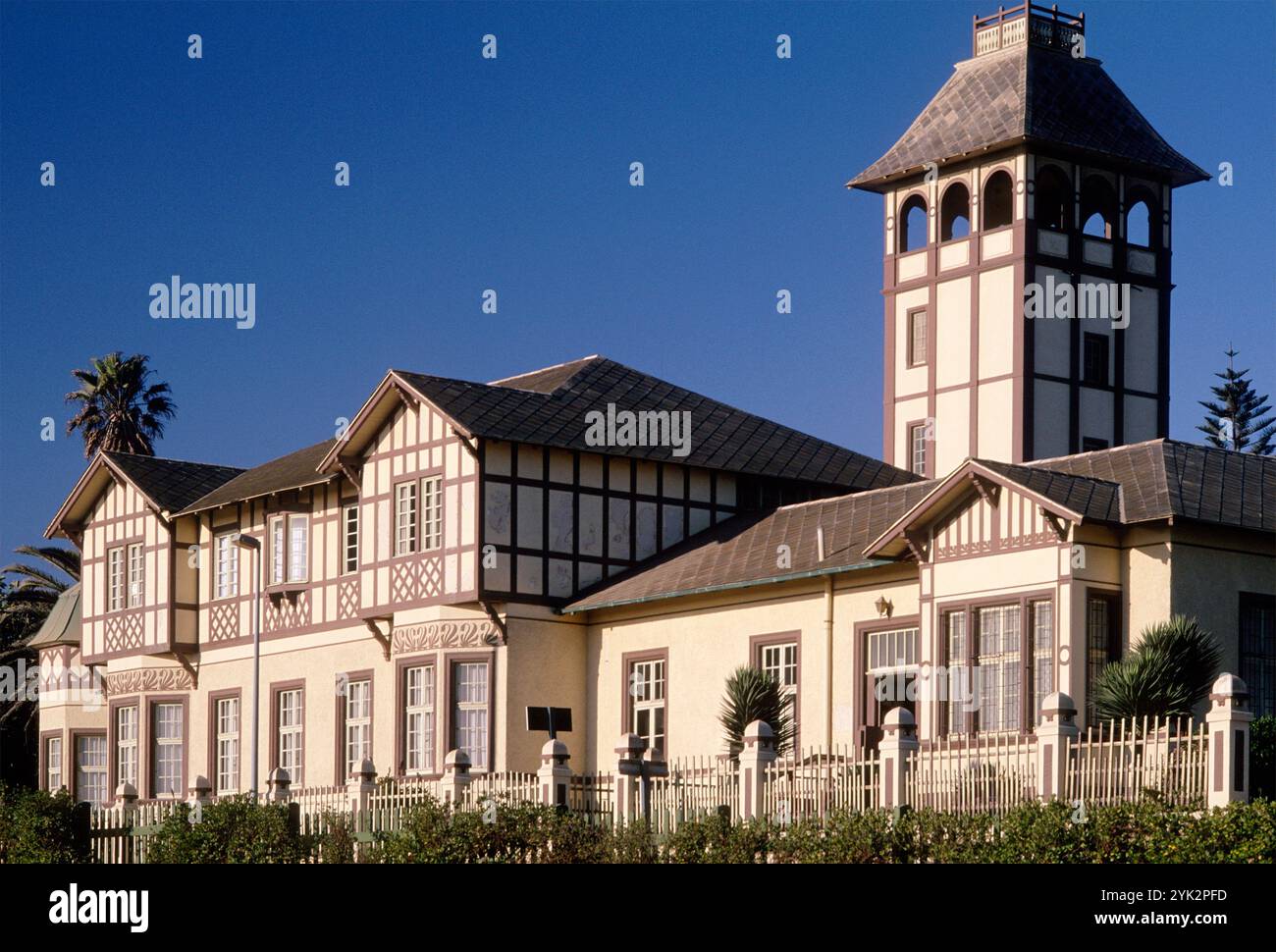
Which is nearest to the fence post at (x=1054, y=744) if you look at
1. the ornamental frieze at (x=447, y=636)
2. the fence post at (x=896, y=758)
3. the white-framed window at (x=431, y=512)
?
the fence post at (x=896, y=758)

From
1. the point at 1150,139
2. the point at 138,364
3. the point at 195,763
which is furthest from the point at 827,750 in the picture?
the point at 138,364

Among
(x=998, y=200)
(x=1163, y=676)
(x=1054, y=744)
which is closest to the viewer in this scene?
(x=1054, y=744)

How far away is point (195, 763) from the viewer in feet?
146

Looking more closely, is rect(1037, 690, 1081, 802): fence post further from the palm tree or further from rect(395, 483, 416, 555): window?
the palm tree

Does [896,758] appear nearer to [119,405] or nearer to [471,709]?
[471,709]

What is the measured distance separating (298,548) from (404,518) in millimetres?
4395

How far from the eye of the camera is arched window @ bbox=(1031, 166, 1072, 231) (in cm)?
4656

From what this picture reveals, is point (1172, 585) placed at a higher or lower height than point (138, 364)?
lower

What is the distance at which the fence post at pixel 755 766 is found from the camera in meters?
26.9

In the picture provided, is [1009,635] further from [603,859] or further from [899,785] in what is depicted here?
[603,859]

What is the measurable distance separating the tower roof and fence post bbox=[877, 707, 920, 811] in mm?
22111

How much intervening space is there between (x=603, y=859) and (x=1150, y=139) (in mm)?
28224

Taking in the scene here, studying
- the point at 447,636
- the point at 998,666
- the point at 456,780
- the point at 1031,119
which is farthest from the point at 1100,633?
the point at 1031,119

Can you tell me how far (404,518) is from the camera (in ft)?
126
